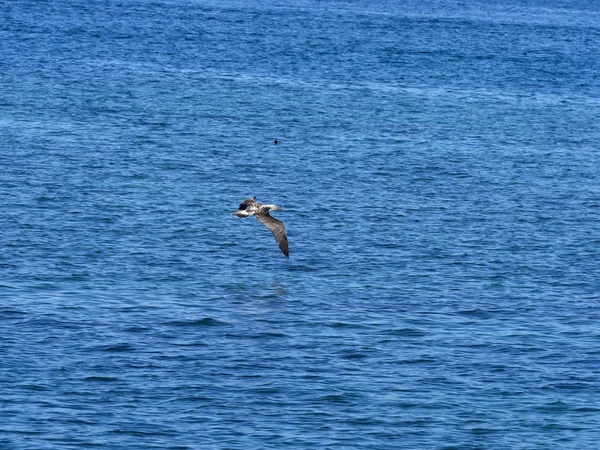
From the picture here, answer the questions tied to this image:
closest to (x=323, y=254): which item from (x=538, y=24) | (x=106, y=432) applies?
(x=106, y=432)

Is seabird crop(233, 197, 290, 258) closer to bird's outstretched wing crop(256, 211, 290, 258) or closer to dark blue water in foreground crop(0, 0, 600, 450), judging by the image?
bird's outstretched wing crop(256, 211, 290, 258)

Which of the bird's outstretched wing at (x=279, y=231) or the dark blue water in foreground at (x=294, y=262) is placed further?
the bird's outstretched wing at (x=279, y=231)

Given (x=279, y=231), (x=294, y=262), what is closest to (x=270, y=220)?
(x=279, y=231)

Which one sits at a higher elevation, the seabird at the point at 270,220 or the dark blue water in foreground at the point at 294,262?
the seabird at the point at 270,220

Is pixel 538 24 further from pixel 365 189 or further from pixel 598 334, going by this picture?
pixel 598 334

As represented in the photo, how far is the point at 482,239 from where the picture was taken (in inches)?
2224

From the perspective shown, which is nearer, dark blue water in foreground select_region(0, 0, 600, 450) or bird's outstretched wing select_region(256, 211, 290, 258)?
dark blue water in foreground select_region(0, 0, 600, 450)

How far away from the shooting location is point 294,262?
5131 centimetres

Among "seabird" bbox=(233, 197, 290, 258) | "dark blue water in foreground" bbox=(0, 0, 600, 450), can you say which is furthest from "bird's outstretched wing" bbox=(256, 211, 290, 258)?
"dark blue water in foreground" bbox=(0, 0, 600, 450)

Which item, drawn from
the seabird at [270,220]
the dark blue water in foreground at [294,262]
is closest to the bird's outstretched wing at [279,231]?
the seabird at [270,220]

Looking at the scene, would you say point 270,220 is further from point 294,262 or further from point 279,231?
point 294,262

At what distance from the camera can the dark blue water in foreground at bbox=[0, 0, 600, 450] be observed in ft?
121

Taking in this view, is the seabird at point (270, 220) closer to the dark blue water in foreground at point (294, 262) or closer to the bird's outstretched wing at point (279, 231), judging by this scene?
the bird's outstretched wing at point (279, 231)

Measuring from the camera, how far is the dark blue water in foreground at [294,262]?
36.9 m
